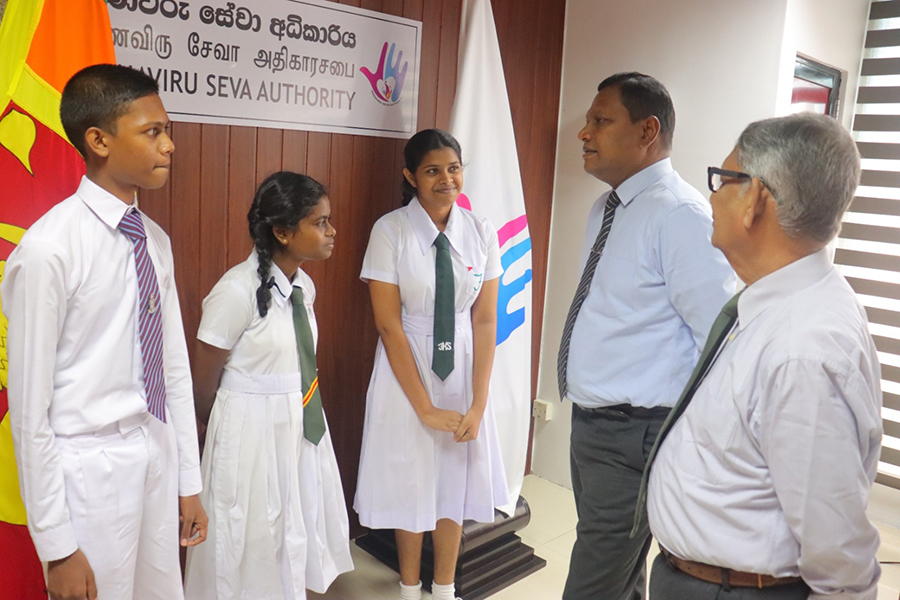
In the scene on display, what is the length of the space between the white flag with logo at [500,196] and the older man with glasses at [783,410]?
1.60 metres

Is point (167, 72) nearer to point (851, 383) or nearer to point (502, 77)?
point (502, 77)

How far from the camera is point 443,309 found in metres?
2.54

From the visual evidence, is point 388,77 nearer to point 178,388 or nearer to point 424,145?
point 424,145

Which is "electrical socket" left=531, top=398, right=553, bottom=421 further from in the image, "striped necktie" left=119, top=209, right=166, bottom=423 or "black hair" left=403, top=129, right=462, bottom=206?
"striped necktie" left=119, top=209, right=166, bottom=423

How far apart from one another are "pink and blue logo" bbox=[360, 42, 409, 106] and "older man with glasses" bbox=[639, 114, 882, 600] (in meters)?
1.73

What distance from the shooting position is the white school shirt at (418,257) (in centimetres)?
253

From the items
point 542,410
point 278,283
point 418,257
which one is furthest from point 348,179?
point 542,410

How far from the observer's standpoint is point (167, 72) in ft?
7.50

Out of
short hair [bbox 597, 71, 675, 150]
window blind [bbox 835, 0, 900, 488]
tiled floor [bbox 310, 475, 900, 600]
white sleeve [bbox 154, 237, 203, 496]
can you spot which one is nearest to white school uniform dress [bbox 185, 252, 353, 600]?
white sleeve [bbox 154, 237, 203, 496]

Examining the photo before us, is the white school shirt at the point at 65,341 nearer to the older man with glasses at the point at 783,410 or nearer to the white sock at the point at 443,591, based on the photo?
the older man with glasses at the point at 783,410

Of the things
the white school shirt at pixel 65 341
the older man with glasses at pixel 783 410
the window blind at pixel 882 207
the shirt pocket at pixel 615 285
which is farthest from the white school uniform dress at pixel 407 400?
the window blind at pixel 882 207

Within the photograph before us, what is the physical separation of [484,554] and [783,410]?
1.94 meters

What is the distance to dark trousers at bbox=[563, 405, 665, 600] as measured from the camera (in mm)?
2004

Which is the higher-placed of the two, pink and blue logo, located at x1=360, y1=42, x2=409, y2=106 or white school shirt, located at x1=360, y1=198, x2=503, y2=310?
pink and blue logo, located at x1=360, y1=42, x2=409, y2=106
